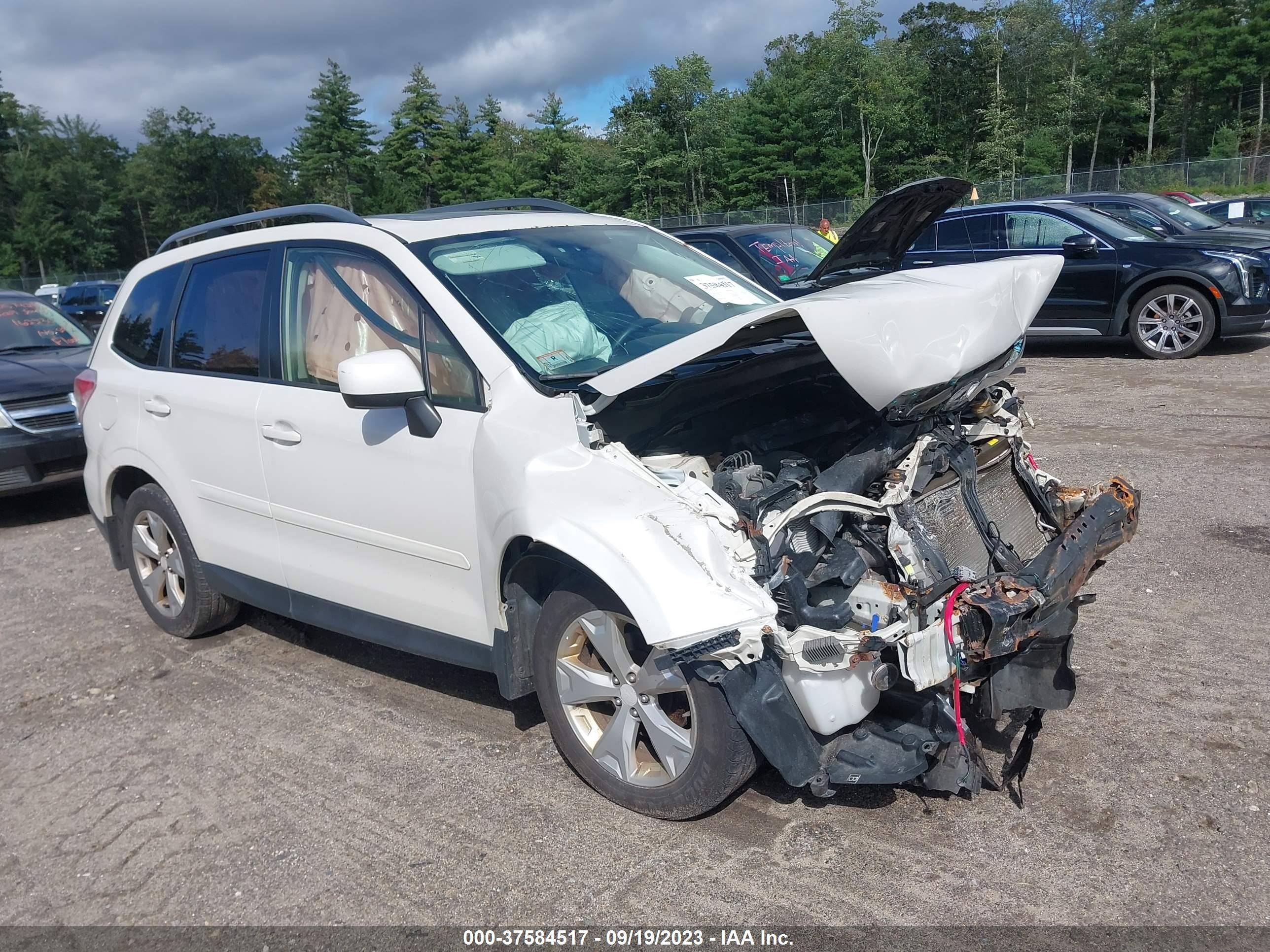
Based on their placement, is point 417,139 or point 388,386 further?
point 417,139

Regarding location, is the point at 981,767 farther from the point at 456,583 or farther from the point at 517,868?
the point at 456,583

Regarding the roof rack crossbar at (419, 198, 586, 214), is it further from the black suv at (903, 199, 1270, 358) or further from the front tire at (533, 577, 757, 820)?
the black suv at (903, 199, 1270, 358)

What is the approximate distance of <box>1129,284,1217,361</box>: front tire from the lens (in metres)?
11.0

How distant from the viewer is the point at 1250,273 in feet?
35.1

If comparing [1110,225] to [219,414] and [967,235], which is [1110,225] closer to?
[967,235]

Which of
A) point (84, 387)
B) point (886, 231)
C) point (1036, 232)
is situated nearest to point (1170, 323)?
point (1036, 232)

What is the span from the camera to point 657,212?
203 feet

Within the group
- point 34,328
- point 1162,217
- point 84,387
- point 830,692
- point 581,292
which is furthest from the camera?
point 1162,217

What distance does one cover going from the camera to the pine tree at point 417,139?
74.2m

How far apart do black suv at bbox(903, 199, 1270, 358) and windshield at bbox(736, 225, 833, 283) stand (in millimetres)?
2205

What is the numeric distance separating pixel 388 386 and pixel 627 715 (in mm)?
1404

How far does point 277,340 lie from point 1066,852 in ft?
11.9

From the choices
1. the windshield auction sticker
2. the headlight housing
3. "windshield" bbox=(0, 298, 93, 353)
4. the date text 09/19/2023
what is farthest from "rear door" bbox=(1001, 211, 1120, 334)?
the date text 09/19/2023

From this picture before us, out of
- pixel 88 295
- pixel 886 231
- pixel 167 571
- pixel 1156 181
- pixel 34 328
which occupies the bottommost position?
pixel 167 571
